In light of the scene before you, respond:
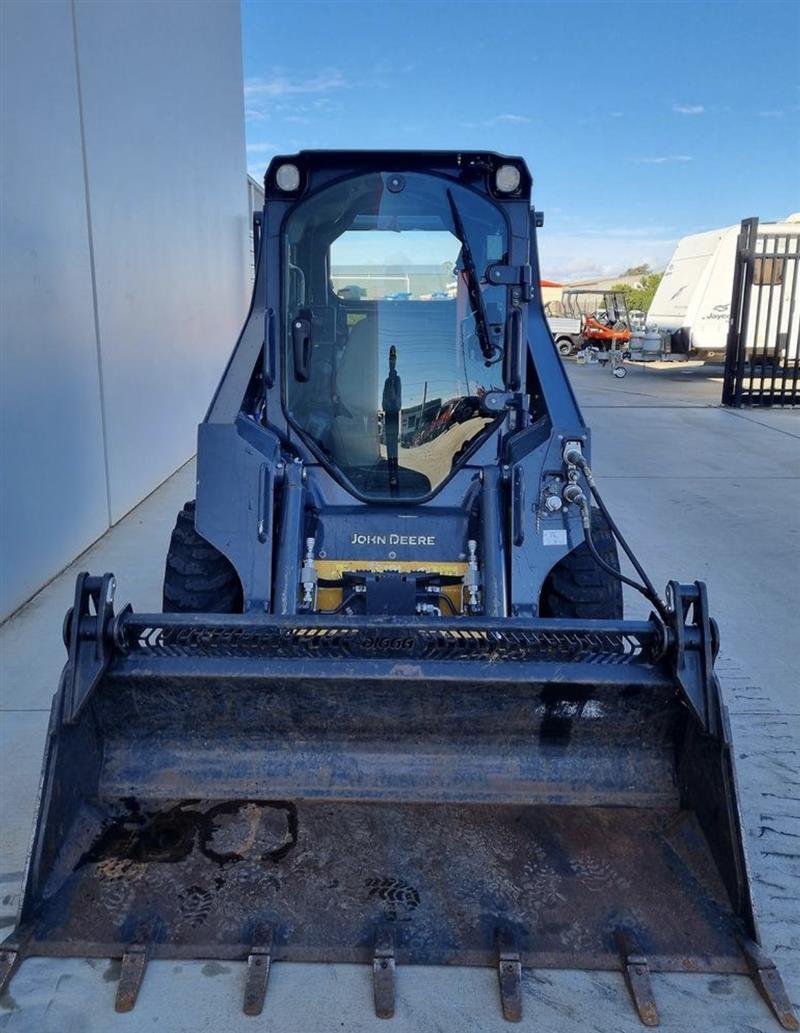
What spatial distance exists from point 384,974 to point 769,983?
0.98 m

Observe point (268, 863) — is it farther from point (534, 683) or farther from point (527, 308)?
point (527, 308)

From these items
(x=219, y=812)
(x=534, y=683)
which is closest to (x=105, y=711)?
(x=219, y=812)

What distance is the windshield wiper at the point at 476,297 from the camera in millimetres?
3438

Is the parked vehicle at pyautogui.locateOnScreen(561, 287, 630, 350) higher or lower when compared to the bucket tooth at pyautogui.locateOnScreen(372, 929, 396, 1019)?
higher

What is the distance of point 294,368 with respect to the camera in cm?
344

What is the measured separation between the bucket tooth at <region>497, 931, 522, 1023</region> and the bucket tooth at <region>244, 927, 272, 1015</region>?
61cm

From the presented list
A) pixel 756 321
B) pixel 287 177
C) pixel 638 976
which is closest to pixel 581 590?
pixel 638 976

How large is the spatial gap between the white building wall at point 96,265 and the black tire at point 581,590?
10.2 ft

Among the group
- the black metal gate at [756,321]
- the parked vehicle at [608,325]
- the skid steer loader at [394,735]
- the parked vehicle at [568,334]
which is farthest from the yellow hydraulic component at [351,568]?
the parked vehicle at [568,334]

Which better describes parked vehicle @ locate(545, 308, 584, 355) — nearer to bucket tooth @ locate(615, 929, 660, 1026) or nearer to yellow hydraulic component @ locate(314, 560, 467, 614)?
yellow hydraulic component @ locate(314, 560, 467, 614)

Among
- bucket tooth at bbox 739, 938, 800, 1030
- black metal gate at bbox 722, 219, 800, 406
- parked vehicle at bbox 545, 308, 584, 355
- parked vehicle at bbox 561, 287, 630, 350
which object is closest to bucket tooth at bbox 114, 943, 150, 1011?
bucket tooth at bbox 739, 938, 800, 1030

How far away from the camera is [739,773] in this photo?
129 inches

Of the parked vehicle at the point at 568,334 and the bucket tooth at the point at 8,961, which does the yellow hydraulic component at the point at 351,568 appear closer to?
the bucket tooth at the point at 8,961

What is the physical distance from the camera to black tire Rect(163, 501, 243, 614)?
3363 mm
